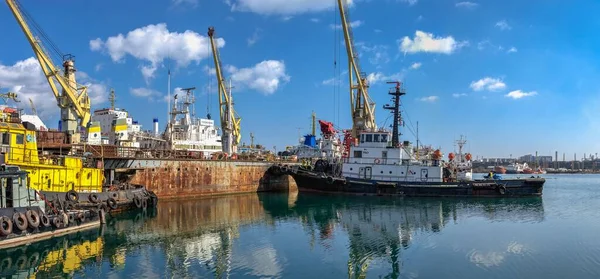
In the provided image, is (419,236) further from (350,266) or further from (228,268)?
(228,268)

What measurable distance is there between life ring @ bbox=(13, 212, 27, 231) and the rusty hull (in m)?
14.3

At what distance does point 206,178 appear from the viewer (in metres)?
37.8

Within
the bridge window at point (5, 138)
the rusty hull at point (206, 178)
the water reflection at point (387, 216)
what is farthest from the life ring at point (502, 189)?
the bridge window at point (5, 138)

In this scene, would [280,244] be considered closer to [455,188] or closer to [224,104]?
[455,188]

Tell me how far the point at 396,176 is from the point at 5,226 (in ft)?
103

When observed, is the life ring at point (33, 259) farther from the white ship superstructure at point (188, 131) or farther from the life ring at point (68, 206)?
the white ship superstructure at point (188, 131)

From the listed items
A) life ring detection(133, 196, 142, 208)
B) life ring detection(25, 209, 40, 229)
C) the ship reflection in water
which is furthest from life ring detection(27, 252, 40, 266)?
life ring detection(133, 196, 142, 208)

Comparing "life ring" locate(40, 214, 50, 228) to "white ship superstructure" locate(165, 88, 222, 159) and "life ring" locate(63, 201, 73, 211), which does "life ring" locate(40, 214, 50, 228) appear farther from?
"white ship superstructure" locate(165, 88, 222, 159)

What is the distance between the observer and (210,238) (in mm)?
20109

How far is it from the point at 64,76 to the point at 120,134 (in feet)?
58.3

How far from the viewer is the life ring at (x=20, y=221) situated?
56.6 feet

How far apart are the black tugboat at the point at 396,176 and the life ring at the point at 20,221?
27122 mm

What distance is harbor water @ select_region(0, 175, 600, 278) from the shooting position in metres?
14.9

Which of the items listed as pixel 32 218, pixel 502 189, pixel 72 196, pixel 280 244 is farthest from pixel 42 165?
pixel 502 189
